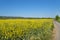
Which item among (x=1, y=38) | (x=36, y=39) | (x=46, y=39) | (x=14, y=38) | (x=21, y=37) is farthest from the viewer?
(x=46, y=39)

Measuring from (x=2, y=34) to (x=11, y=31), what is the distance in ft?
2.28

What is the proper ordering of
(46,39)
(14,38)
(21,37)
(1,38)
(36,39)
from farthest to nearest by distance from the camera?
(46,39)
(36,39)
(21,37)
(14,38)
(1,38)

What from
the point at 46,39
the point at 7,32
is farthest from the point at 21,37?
the point at 46,39

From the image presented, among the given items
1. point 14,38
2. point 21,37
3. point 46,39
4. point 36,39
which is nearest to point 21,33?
point 21,37

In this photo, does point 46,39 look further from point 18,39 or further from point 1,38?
Result: point 1,38

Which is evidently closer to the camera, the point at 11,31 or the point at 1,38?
the point at 1,38

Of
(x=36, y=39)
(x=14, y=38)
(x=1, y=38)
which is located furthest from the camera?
(x=36, y=39)

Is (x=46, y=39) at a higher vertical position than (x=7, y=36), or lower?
lower

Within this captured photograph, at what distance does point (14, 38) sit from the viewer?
714 centimetres

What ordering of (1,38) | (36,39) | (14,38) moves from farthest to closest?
(36,39) → (14,38) → (1,38)

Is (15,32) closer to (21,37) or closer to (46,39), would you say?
(21,37)

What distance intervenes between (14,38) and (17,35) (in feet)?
1.06

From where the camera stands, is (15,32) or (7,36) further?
(15,32)

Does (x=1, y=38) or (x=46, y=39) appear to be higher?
(x=1, y=38)
